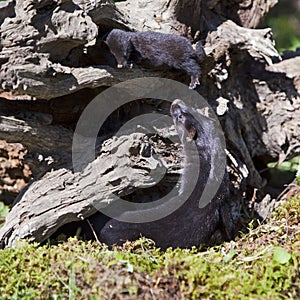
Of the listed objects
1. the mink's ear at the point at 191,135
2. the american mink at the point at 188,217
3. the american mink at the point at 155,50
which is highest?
the american mink at the point at 155,50

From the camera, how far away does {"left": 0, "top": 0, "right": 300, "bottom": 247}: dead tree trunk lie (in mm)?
2908

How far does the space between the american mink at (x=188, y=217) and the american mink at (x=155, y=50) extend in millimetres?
250

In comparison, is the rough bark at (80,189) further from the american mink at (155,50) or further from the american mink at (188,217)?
the american mink at (155,50)

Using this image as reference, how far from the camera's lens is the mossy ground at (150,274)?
2283 mm

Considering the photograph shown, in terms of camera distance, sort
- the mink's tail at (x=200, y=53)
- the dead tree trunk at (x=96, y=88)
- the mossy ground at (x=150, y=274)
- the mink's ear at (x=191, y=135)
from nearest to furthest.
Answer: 1. the mossy ground at (x=150, y=274)
2. the dead tree trunk at (x=96, y=88)
3. the mink's ear at (x=191, y=135)
4. the mink's tail at (x=200, y=53)

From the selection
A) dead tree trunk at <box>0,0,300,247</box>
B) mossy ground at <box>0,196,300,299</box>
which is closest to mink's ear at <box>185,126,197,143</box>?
dead tree trunk at <box>0,0,300,247</box>

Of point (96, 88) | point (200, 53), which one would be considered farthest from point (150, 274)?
point (200, 53)

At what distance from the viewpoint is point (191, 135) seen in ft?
10.3

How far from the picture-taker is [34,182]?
3.23 meters

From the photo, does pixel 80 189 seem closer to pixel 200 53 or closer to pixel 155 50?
pixel 155 50

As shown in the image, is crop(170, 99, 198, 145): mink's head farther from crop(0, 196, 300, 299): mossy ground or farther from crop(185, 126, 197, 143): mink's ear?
crop(0, 196, 300, 299): mossy ground

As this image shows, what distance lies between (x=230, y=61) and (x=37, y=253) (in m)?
1.93

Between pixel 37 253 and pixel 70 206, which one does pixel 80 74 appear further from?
pixel 37 253

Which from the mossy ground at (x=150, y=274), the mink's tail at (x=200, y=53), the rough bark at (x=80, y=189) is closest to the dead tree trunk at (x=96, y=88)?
the rough bark at (x=80, y=189)
